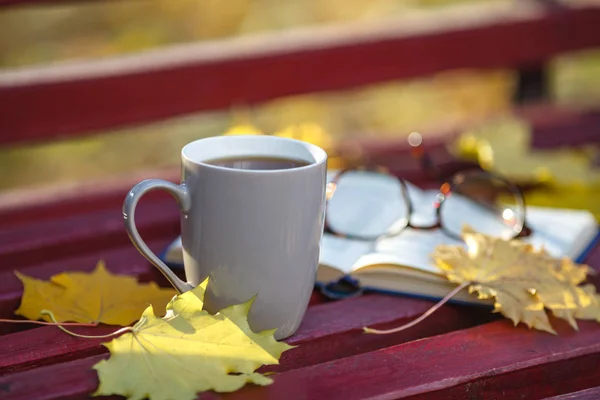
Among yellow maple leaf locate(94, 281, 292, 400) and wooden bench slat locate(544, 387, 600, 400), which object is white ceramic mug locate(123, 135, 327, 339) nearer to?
yellow maple leaf locate(94, 281, 292, 400)

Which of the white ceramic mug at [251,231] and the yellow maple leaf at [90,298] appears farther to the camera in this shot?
the yellow maple leaf at [90,298]

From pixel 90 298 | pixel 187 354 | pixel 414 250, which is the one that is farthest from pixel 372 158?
pixel 187 354

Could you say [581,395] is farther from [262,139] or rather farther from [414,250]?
[262,139]

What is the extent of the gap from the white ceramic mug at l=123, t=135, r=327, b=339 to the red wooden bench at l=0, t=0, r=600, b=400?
0.24 ft

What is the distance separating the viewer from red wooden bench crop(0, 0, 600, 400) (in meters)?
0.74

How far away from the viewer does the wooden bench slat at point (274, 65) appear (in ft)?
5.94

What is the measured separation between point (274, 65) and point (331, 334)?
129cm

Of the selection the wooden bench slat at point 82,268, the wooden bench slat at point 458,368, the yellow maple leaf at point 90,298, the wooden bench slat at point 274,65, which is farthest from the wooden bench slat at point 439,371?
the wooden bench slat at point 274,65

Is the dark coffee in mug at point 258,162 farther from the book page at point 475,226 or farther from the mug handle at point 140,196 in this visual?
the book page at point 475,226

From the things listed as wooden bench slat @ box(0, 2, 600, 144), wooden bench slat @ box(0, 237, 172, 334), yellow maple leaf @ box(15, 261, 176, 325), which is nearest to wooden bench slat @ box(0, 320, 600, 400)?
yellow maple leaf @ box(15, 261, 176, 325)

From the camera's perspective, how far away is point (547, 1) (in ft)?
7.88

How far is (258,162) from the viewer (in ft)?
2.73

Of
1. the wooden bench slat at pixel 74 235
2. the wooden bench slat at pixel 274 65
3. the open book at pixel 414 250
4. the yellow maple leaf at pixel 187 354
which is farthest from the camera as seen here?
the wooden bench slat at pixel 274 65

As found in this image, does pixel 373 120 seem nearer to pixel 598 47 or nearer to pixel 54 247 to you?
pixel 598 47
